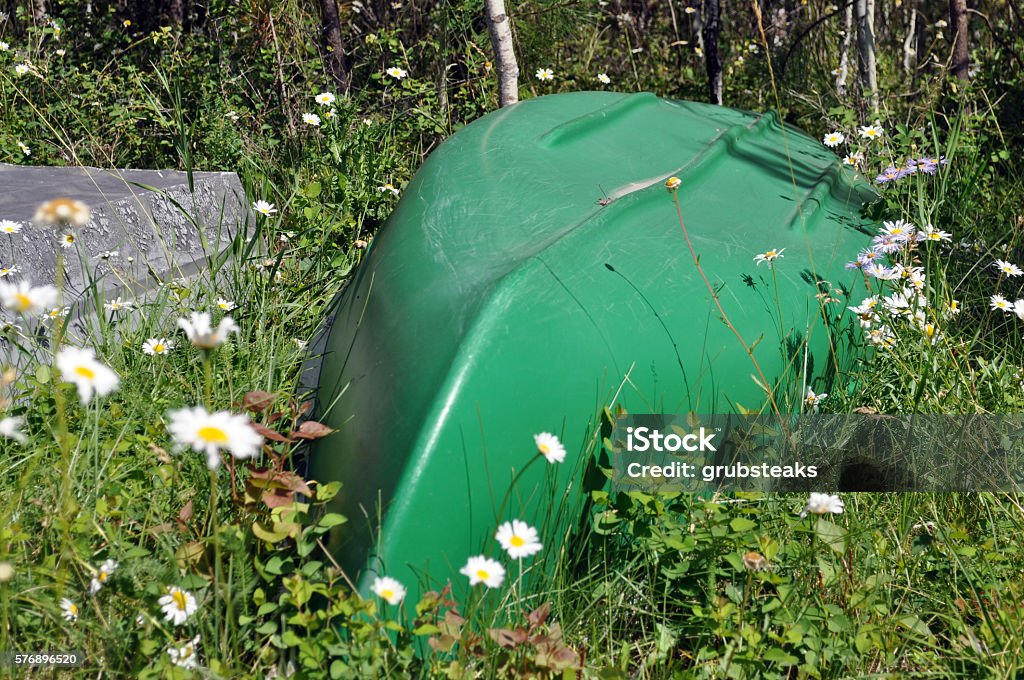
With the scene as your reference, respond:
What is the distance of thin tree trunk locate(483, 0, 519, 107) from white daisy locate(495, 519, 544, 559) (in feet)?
8.91

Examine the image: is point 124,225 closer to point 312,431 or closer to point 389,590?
point 312,431

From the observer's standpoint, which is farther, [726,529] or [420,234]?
[420,234]

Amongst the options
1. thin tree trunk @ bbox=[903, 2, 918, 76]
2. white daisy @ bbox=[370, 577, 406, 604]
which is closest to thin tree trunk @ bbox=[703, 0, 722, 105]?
thin tree trunk @ bbox=[903, 2, 918, 76]

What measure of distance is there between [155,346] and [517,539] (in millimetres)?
1287

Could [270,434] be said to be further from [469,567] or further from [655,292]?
[655,292]

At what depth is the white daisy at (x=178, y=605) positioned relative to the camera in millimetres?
1455

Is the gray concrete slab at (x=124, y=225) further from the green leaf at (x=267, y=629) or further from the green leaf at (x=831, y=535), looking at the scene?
the green leaf at (x=831, y=535)

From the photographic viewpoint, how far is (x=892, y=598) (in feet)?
5.78

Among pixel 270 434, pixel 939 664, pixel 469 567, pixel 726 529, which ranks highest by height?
pixel 270 434

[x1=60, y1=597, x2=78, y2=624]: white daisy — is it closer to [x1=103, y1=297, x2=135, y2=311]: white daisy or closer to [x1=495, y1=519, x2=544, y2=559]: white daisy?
[x1=495, y1=519, x2=544, y2=559]: white daisy

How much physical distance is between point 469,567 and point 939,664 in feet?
2.96

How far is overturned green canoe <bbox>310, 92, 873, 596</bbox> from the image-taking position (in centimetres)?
162

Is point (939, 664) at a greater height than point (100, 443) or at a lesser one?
lesser

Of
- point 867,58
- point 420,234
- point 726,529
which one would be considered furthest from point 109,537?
point 867,58
